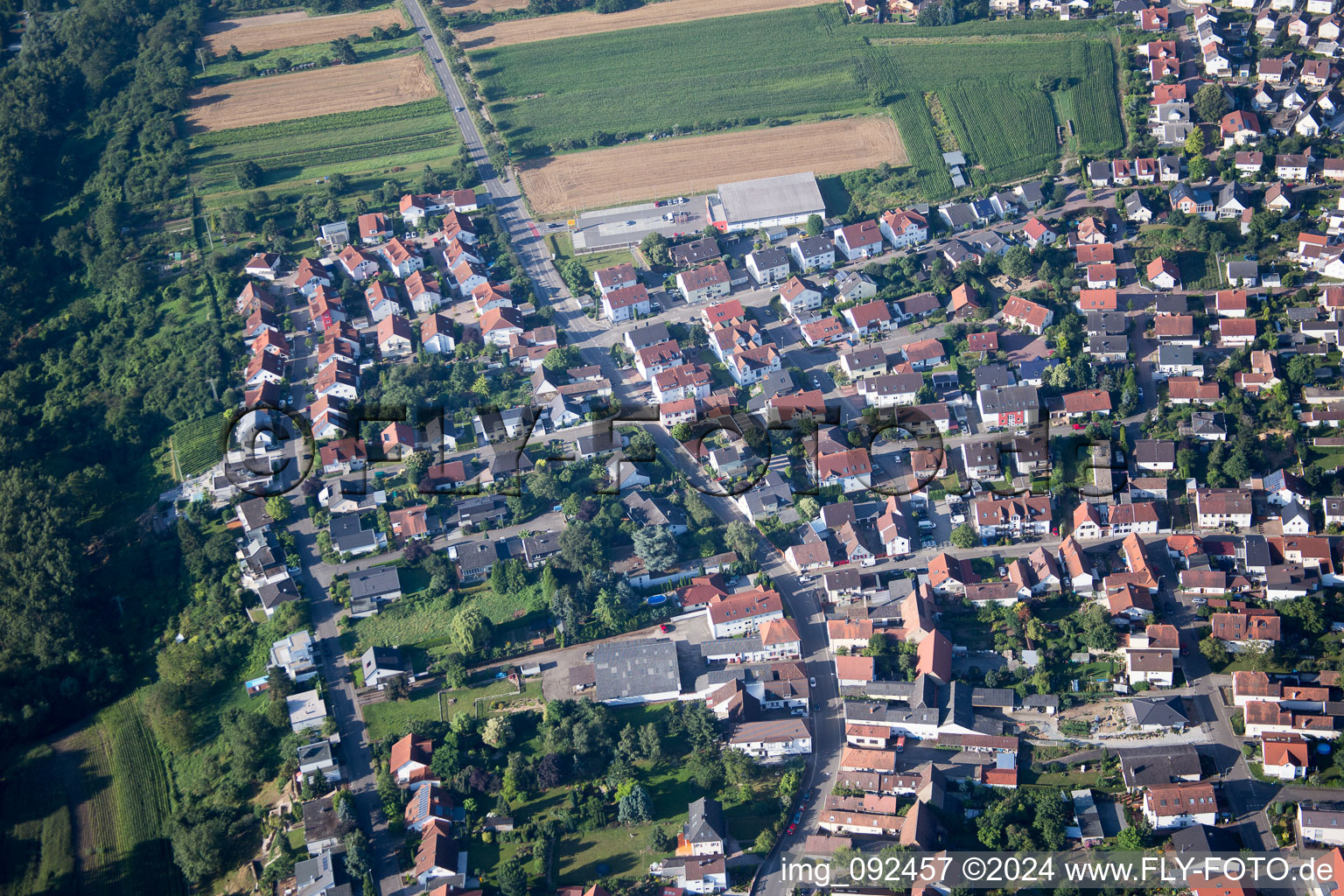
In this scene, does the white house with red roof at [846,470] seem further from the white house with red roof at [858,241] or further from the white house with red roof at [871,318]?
the white house with red roof at [858,241]

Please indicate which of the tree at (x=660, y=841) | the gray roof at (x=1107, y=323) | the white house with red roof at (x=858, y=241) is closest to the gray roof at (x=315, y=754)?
the tree at (x=660, y=841)

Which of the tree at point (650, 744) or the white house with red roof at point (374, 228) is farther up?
the white house with red roof at point (374, 228)

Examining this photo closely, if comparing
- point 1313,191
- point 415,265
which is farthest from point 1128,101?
point 415,265

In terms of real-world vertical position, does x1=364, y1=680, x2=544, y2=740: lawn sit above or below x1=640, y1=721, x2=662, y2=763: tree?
above

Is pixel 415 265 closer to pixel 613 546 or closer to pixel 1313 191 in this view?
pixel 613 546

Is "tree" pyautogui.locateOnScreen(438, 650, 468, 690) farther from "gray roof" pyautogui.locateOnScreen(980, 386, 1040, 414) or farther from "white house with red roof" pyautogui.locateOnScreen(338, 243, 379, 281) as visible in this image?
"white house with red roof" pyautogui.locateOnScreen(338, 243, 379, 281)

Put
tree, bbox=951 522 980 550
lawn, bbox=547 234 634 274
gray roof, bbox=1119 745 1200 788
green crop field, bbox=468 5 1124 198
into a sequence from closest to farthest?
gray roof, bbox=1119 745 1200 788, tree, bbox=951 522 980 550, lawn, bbox=547 234 634 274, green crop field, bbox=468 5 1124 198

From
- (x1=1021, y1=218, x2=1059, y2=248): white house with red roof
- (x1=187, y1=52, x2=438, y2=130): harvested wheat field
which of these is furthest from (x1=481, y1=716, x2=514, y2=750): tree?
(x1=187, y1=52, x2=438, y2=130): harvested wheat field
